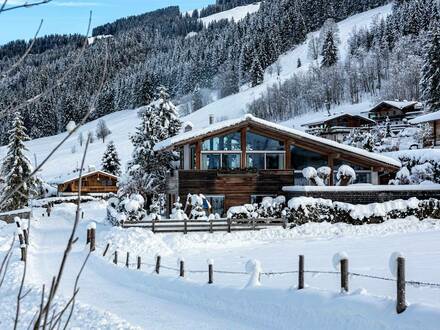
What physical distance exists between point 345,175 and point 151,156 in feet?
47.8

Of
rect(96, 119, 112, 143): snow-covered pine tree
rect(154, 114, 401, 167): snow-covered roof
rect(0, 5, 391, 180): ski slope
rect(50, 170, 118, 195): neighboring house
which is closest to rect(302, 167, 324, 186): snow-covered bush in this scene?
rect(154, 114, 401, 167): snow-covered roof

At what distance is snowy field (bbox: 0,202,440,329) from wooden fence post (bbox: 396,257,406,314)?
0.51 feet

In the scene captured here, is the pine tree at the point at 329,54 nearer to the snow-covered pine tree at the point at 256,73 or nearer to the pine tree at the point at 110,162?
the snow-covered pine tree at the point at 256,73

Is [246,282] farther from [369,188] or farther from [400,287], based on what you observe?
[369,188]

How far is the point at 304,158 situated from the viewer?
103ft

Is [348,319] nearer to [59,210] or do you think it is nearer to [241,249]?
[241,249]

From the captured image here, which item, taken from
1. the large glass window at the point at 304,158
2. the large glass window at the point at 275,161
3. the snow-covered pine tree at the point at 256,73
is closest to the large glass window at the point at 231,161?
the large glass window at the point at 275,161

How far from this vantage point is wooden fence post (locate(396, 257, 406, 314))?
341 inches

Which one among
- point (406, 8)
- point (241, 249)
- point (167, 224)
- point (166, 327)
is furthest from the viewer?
point (406, 8)

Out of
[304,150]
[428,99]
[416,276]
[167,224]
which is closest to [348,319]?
[416,276]

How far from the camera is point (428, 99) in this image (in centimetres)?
5756

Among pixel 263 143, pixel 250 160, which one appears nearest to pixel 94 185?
pixel 250 160

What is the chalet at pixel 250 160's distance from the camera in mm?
29891

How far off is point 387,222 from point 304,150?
6.46 meters
